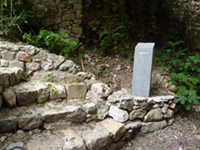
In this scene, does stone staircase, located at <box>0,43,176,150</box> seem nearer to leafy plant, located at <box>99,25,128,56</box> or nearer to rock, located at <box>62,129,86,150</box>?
rock, located at <box>62,129,86,150</box>

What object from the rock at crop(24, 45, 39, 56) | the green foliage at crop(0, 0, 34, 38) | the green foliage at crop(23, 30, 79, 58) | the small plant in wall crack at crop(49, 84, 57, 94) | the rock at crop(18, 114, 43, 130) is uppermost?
the green foliage at crop(0, 0, 34, 38)

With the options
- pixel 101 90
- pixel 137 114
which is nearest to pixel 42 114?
pixel 101 90

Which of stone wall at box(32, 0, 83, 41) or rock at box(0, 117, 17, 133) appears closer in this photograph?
rock at box(0, 117, 17, 133)

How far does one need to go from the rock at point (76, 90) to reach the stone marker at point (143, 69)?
3.26 feet

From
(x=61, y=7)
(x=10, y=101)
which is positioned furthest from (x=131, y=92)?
(x=61, y=7)

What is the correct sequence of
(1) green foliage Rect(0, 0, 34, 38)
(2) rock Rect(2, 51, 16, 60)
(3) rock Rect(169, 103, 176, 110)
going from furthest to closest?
(1) green foliage Rect(0, 0, 34, 38)
(3) rock Rect(169, 103, 176, 110)
(2) rock Rect(2, 51, 16, 60)

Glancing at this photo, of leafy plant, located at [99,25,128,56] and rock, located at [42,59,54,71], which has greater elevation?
leafy plant, located at [99,25,128,56]

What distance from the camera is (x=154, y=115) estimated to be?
2889mm

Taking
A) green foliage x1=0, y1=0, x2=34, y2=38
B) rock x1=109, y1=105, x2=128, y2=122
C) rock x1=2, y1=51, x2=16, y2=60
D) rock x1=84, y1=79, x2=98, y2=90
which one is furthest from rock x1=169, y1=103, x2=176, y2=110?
green foliage x1=0, y1=0, x2=34, y2=38

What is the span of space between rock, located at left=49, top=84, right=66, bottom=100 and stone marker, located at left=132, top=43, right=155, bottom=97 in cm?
137

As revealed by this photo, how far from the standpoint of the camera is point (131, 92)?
314cm

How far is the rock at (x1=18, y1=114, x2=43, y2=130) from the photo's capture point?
206cm

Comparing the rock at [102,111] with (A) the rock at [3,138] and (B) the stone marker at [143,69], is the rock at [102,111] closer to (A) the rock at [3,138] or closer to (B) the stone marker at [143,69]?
(B) the stone marker at [143,69]

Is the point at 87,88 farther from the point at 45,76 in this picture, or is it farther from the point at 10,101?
the point at 10,101
